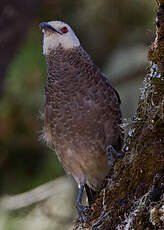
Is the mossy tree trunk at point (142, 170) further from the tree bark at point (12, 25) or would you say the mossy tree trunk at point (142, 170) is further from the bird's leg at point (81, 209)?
the tree bark at point (12, 25)

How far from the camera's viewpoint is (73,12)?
6.54m

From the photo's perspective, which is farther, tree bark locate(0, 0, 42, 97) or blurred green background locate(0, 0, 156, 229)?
blurred green background locate(0, 0, 156, 229)

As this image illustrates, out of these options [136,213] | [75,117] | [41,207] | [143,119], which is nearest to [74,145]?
[75,117]

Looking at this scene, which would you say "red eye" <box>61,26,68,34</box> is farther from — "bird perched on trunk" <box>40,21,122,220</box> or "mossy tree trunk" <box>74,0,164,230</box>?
"mossy tree trunk" <box>74,0,164,230</box>

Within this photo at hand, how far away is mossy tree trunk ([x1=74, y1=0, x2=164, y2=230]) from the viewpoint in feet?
7.73

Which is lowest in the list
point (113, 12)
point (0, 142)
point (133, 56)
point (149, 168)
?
point (149, 168)

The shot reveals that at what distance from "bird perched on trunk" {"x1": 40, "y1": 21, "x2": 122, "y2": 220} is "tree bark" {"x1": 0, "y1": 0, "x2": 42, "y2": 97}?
2.71ft

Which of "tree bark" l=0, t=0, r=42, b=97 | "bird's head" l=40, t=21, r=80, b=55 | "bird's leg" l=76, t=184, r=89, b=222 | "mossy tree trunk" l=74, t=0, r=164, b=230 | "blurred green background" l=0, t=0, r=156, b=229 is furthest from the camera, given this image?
"blurred green background" l=0, t=0, r=156, b=229

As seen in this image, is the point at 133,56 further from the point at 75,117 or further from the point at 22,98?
the point at 75,117

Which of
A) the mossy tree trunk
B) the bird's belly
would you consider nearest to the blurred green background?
the bird's belly

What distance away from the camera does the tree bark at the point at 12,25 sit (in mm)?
4727

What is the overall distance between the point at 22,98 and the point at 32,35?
2.95ft

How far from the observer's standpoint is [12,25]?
4.80m

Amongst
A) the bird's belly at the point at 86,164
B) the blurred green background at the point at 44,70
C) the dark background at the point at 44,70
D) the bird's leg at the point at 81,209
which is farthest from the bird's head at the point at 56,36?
the blurred green background at the point at 44,70
